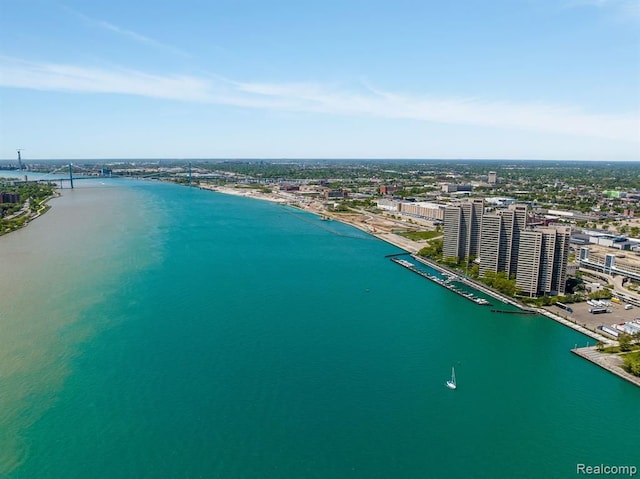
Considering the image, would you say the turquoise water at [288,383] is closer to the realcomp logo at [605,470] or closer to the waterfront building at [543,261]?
the realcomp logo at [605,470]

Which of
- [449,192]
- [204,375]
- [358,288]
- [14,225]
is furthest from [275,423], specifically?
[449,192]

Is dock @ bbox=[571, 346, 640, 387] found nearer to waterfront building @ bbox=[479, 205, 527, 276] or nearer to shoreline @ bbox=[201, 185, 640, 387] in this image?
shoreline @ bbox=[201, 185, 640, 387]

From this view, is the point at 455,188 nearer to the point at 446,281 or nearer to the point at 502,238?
the point at 502,238

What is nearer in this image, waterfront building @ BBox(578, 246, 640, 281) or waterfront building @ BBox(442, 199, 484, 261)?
waterfront building @ BBox(578, 246, 640, 281)

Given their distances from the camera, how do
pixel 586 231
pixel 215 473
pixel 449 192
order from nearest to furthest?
pixel 215 473 < pixel 586 231 < pixel 449 192

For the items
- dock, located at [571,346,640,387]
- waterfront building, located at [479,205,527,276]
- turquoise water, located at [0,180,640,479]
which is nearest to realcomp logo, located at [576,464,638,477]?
turquoise water, located at [0,180,640,479]

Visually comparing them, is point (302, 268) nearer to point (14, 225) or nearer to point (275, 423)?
point (275, 423)
